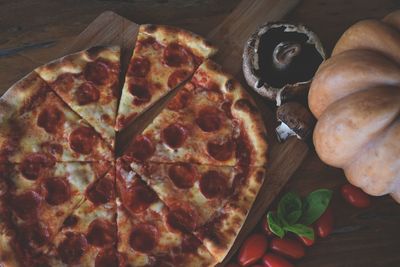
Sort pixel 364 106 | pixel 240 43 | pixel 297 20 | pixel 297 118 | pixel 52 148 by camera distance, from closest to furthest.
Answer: pixel 364 106 < pixel 297 118 < pixel 52 148 < pixel 240 43 < pixel 297 20

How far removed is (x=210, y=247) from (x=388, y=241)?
1.47 m

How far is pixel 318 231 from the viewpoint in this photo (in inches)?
159

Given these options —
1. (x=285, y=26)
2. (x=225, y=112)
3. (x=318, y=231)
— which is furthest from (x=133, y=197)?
(x=285, y=26)

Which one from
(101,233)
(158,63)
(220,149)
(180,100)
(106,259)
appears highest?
(158,63)

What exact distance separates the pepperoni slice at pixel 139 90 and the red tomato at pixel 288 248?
5.14 feet

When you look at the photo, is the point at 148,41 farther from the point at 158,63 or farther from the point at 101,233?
the point at 101,233

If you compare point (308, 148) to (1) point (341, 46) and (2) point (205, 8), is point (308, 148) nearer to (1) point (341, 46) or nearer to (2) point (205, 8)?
(1) point (341, 46)

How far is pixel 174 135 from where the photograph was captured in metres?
4.22

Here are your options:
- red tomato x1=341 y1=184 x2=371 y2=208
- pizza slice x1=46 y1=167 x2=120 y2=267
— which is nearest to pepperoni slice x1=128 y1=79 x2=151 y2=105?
pizza slice x1=46 y1=167 x2=120 y2=267

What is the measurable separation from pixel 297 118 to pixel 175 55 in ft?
3.99

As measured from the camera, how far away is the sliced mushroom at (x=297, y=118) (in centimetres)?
394

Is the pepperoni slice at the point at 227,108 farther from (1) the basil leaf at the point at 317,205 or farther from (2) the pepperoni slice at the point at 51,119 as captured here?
(2) the pepperoni slice at the point at 51,119

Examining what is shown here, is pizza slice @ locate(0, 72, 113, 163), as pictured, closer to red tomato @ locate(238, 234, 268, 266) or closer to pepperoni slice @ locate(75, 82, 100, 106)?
pepperoni slice @ locate(75, 82, 100, 106)

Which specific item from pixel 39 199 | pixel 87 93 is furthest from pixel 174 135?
pixel 39 199
